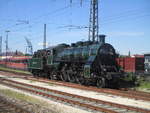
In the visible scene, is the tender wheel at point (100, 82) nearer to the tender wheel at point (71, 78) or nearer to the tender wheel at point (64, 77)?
the tender wheel at point (71, 78)

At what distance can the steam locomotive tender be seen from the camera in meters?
20.0

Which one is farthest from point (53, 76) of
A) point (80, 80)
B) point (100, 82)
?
point (100, 82)

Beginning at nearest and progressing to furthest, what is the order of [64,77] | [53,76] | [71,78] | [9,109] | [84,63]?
[9,109], [84,63], [71,78], [64,77], [53,76]

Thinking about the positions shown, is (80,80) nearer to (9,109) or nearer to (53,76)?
(53,76)

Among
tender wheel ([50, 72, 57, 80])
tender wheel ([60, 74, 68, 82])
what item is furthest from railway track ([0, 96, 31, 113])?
tender wheel ([50, 72, 57, 80])

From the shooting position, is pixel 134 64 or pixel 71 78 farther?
pixel 134 64

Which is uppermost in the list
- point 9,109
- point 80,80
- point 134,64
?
point 134,64

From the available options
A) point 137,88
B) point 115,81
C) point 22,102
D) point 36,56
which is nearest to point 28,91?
point 22,102

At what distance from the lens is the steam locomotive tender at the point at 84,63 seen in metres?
20.0

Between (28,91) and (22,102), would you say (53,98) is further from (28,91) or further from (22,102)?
(28,91)

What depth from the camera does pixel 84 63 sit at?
71.8 feet

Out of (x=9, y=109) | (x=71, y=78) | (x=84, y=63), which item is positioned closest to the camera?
(x=9, y=109)

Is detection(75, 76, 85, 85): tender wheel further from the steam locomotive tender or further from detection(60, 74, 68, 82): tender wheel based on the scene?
detection(60, 74, 68, 82): tender wheel

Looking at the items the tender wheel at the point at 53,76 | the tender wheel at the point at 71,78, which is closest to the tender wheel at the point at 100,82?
the tender wheel at the point at 71,78
